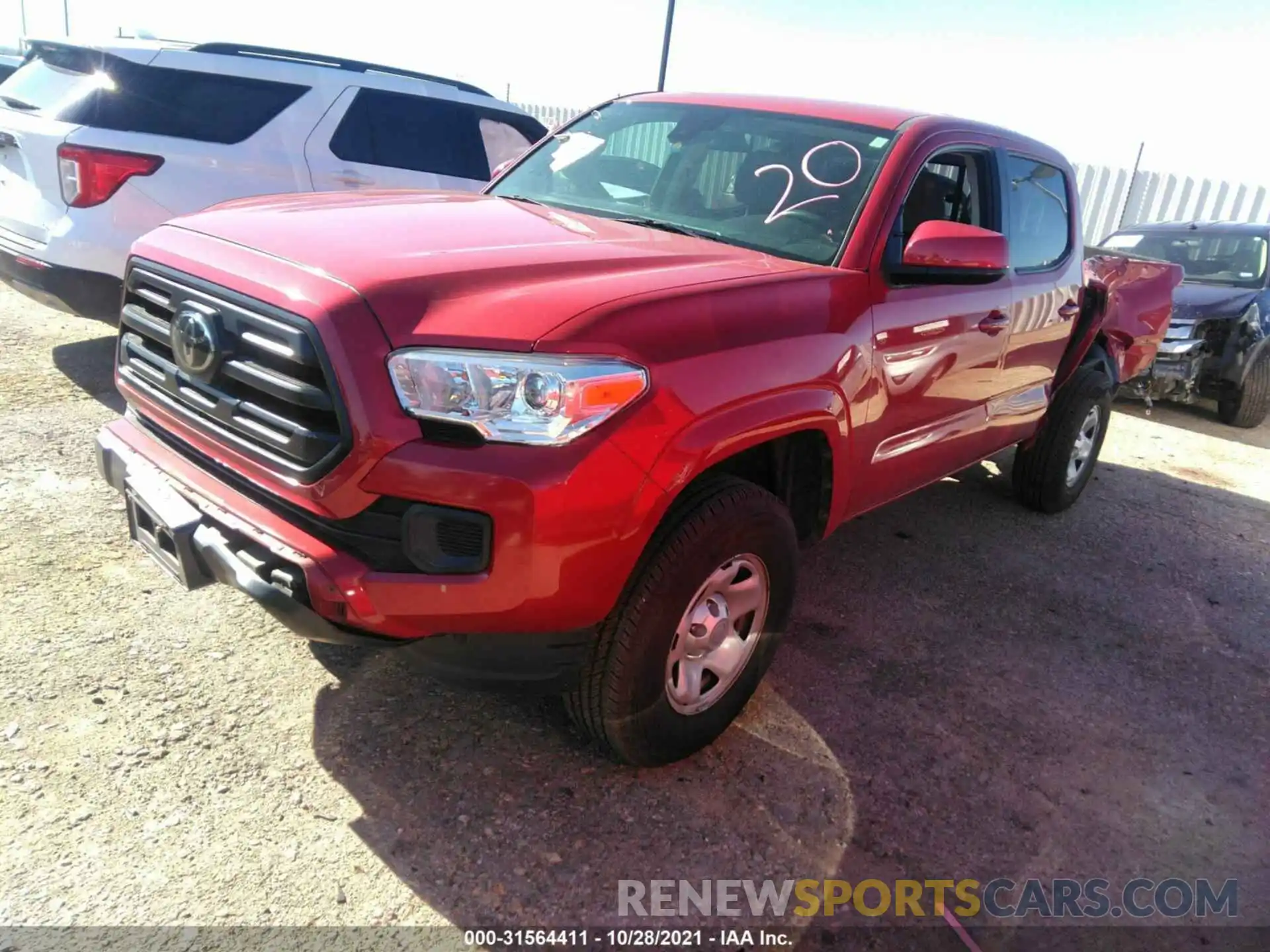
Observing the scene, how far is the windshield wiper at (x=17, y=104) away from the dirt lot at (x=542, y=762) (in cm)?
218

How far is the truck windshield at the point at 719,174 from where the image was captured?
3039 mm

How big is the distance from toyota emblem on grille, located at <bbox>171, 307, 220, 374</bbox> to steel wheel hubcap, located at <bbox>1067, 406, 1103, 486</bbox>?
174 inches

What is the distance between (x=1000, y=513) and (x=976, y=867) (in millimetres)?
3018

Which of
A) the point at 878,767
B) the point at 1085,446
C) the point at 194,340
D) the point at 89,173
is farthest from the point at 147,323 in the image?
the point at 1085,446

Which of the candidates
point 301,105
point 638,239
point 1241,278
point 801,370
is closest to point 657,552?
point 801,370

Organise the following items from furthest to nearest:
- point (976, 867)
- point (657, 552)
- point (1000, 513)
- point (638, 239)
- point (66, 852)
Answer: point (1000, 513) < point (638, 239) < point (976, 867) < point (657, 552) < point (66, 852)

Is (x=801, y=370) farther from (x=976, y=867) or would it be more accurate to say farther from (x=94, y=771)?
(x=94, y=771)

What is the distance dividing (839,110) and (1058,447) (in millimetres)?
2453

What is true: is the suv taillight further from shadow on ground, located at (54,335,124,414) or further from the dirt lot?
the dirt lot

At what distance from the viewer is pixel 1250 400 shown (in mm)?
8031

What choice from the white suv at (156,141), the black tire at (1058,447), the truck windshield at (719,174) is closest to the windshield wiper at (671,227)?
the truck windshield at (719,174)

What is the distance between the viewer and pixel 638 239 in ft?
9.25

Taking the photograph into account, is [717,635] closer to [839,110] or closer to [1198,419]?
[839,110]

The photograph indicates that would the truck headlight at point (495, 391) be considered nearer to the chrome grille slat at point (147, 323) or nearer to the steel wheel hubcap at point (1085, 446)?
the chrome grille slat at point (147, 323)
